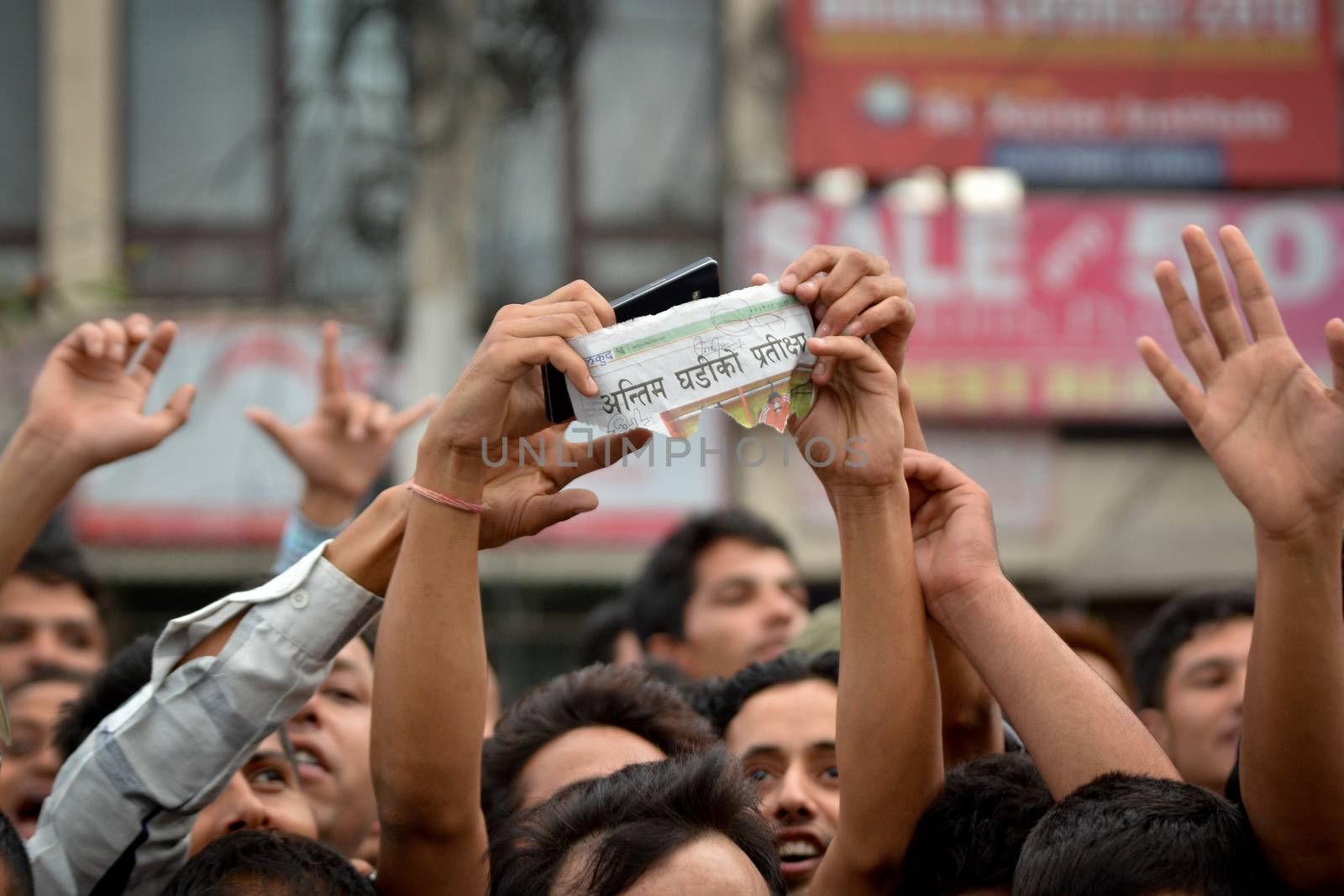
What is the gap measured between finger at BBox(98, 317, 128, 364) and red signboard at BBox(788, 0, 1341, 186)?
704cm

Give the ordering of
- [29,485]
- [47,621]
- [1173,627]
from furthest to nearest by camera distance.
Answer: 1. [47,621]
2. [1173,627]
3. [29,485]

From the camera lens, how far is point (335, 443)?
→ 3377 millimetres

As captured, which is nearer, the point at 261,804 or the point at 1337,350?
the point at 1337,350

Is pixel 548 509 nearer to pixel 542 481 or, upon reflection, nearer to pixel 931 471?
pixel 542 481

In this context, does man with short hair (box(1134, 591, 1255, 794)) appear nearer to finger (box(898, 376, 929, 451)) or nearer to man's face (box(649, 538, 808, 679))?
man's face (box(649, 538, 808, 679))

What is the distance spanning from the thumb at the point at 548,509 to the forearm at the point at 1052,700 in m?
0.55

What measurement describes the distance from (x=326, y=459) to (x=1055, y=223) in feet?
22.9

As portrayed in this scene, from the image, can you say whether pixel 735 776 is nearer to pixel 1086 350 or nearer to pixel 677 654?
pixel 677 654

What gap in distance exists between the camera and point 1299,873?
1.99 meters

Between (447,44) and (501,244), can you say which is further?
(501,244)

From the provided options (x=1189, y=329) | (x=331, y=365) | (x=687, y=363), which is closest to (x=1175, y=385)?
(x=1189, y=329)

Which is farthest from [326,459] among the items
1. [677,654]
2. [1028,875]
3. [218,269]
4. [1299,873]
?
[218,269]

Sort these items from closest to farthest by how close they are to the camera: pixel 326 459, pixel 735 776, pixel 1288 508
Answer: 1. pixel 1288 508
2. pixel 735 776
3. pixel 326 459

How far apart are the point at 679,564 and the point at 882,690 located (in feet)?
7.41
